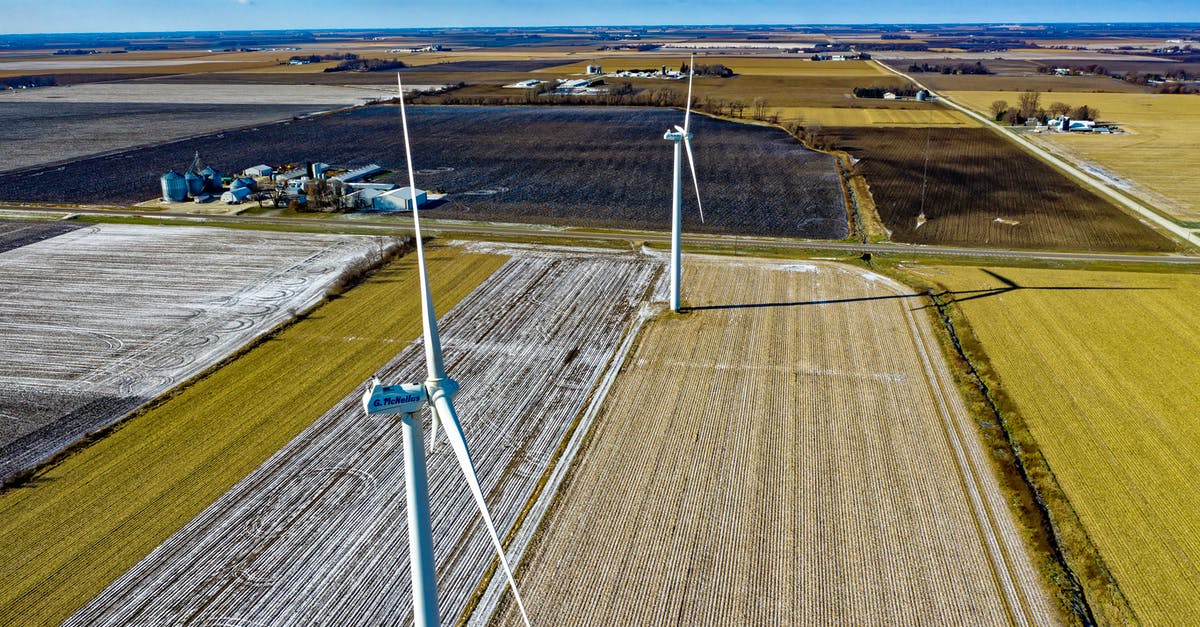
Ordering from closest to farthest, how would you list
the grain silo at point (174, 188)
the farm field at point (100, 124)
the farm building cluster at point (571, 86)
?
the grain silo at point (174, 188) → the farm field at point (100, 124) → the farm building cluster at point (571, 86)

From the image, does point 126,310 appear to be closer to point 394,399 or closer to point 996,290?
point 394,399

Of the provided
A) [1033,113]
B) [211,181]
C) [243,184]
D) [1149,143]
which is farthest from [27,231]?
[1033,113]

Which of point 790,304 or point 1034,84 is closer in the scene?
point 790,304

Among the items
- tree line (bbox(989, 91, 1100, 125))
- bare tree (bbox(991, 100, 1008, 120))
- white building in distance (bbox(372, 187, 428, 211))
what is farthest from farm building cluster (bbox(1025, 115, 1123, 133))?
white building in distance (bbox(372, 187, 428, 211))

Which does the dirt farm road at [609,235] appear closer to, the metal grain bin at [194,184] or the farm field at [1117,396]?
the farm field at [1117,396]

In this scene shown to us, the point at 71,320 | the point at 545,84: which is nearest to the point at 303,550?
the point at 71,320

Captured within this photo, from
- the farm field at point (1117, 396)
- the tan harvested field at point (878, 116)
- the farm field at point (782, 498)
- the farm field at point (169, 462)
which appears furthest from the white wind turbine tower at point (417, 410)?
the tan harvested field at point (878, 116)
